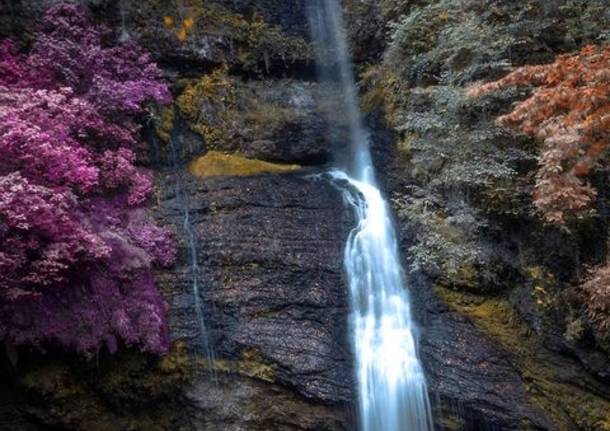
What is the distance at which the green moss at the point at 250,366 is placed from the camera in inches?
300

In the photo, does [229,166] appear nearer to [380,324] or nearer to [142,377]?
[380,324]

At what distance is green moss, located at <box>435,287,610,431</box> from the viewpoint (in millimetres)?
7586

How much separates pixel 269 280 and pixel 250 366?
139 cm

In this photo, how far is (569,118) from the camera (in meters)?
6.55

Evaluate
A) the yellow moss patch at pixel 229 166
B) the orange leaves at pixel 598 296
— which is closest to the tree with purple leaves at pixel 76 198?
the yellow moss patch at pixel 229 166

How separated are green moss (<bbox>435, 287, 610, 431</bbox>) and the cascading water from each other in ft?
2.97

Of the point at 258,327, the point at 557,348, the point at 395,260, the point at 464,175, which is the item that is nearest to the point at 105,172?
the point at 258,327

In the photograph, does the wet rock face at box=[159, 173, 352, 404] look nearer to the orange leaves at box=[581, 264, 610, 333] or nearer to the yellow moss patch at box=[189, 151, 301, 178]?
the yellow moss patch at box=[189, 151, 301, 178]

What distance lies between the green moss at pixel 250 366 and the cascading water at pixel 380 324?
1.29 metres

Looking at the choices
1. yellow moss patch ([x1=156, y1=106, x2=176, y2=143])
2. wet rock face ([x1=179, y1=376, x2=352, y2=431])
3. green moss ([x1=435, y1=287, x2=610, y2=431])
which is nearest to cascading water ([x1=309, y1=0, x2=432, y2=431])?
wet rock face ([x1=179, y1=376, x2=352, y2=431])

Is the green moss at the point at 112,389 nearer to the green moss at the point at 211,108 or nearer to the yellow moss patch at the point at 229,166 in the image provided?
the yellow moss patch at the point at 229,166

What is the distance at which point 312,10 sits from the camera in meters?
14.0

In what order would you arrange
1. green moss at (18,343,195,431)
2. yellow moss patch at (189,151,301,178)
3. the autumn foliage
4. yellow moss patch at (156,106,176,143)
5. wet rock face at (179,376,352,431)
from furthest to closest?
yellow moss patch at (156,106,176,143) → yellow moss patch at (189,151,301,178) → wet rock face at (179,376,352,431) → green moss at (18,343,195,431) → the autumn foliage

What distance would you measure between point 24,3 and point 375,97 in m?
7.24
